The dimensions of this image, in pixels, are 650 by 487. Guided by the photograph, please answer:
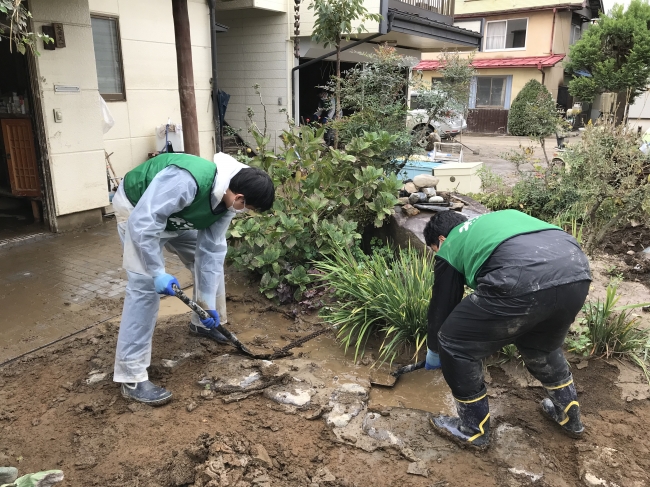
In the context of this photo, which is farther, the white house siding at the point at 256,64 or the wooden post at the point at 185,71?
the white house siding at the point at 256,64

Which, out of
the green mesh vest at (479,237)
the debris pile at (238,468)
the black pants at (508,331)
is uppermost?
the green mesh vest at (479,237)

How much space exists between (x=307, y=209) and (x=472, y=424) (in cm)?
270

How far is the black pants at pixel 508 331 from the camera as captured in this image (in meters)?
2.53

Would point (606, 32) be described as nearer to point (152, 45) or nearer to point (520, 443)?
point (152, 45)

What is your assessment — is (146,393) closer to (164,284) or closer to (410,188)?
(164,284)

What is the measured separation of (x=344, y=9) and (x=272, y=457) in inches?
255

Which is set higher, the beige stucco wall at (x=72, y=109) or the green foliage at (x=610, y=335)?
the beige stucco wall at (x=72, y=109)

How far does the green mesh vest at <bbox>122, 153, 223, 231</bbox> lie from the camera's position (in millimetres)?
3172

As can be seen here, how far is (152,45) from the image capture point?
8.09 m

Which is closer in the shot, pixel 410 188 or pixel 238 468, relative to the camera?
pixel 238 468

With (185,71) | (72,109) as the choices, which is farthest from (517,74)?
(72,109)

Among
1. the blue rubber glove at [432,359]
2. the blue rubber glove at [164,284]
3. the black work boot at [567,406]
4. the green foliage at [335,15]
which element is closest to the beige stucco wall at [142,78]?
the green foliage at [335,15]

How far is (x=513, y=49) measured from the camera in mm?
24953

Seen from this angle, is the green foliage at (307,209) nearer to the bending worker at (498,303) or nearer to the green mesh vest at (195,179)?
the green mesh vest at (195,179)
